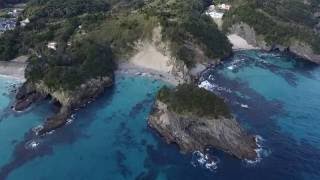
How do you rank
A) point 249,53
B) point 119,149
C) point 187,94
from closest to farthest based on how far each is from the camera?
point 119,149 < point 187,94 < point 249,53

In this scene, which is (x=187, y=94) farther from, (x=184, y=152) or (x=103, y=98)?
(x=103, y=98)

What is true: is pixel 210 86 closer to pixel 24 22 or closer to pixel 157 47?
pixel 157 47

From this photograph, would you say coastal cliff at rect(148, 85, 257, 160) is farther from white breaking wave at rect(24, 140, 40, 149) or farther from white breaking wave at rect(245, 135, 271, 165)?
white breaking wave at rect(24, 140, 40, 149)

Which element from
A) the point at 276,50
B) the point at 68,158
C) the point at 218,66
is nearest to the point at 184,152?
the point at 68,158

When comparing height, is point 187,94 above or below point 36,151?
above

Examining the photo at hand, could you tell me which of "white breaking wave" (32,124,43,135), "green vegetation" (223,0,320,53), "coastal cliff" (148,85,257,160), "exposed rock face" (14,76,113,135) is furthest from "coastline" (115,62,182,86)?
"green vegetation" (223,0,320,53)

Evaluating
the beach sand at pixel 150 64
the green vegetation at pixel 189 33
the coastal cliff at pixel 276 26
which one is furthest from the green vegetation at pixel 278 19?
the beach sand at pixel 150 64
